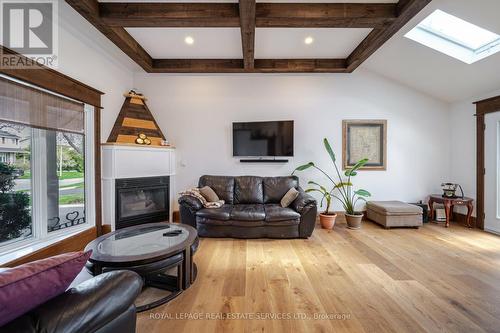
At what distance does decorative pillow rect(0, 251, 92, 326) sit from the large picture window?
7.19 ft

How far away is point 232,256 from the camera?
9.35 ft

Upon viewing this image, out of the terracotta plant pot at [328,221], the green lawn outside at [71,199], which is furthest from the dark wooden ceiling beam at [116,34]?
the terracotta plant pot at [328,221]

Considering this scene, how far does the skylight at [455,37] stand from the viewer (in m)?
3.05

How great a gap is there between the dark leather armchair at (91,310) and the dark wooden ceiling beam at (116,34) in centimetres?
301

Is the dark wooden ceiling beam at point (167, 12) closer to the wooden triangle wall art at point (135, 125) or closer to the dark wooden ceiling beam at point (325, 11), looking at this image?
the dark wooden ceiling beam at point (325, 11)

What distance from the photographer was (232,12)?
267cm

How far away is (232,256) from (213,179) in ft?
5.52

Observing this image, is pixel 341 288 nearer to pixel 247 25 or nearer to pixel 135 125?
pixel 247 25

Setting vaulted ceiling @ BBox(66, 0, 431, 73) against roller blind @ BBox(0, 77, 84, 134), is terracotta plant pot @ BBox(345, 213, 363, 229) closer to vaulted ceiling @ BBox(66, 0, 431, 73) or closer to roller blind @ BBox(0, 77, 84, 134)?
vaulted ceiling @ BBox(66, 0, 431, 73)

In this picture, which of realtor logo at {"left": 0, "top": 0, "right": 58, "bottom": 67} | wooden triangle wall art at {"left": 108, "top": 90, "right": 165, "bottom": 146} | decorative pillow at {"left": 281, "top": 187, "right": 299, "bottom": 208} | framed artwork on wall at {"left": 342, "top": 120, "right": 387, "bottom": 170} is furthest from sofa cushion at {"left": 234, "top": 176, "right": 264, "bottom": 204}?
realtor logo at {"left": 0, "top": 0, "right": 58, "bottom": 67}

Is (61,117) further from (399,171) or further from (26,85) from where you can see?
(399,171)

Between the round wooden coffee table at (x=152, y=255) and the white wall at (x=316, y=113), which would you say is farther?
the white wall at (x=316, y=113)

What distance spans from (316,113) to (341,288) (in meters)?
3.31

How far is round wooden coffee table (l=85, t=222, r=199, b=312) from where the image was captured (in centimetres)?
175
